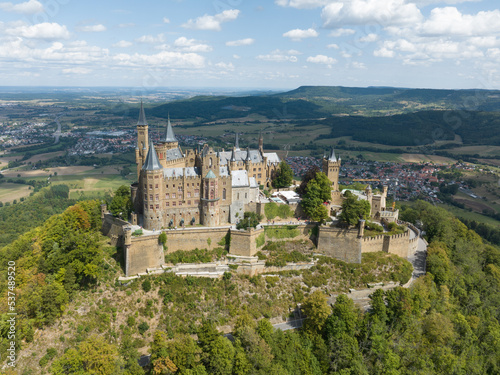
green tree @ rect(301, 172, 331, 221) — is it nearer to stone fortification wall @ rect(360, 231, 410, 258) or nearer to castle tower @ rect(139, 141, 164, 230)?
stone fortification wall @ rect(360, 231, 410, 258)

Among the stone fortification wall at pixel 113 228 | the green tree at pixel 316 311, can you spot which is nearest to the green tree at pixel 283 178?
the green tree at pixel 316 311

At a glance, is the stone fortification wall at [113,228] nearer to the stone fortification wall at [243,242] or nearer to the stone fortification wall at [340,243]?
the stone fortification wall at [243,242]

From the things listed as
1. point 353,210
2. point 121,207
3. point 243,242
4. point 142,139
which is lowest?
point 243,242

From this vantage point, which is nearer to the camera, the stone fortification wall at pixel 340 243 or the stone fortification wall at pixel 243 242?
the stone fortification wall at pixel 243 242

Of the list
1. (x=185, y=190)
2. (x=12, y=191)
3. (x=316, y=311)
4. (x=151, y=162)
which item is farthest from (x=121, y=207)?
(x=12, y=191)

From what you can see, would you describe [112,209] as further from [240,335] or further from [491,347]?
[491,347]

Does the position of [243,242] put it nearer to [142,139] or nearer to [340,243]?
[340,243]
